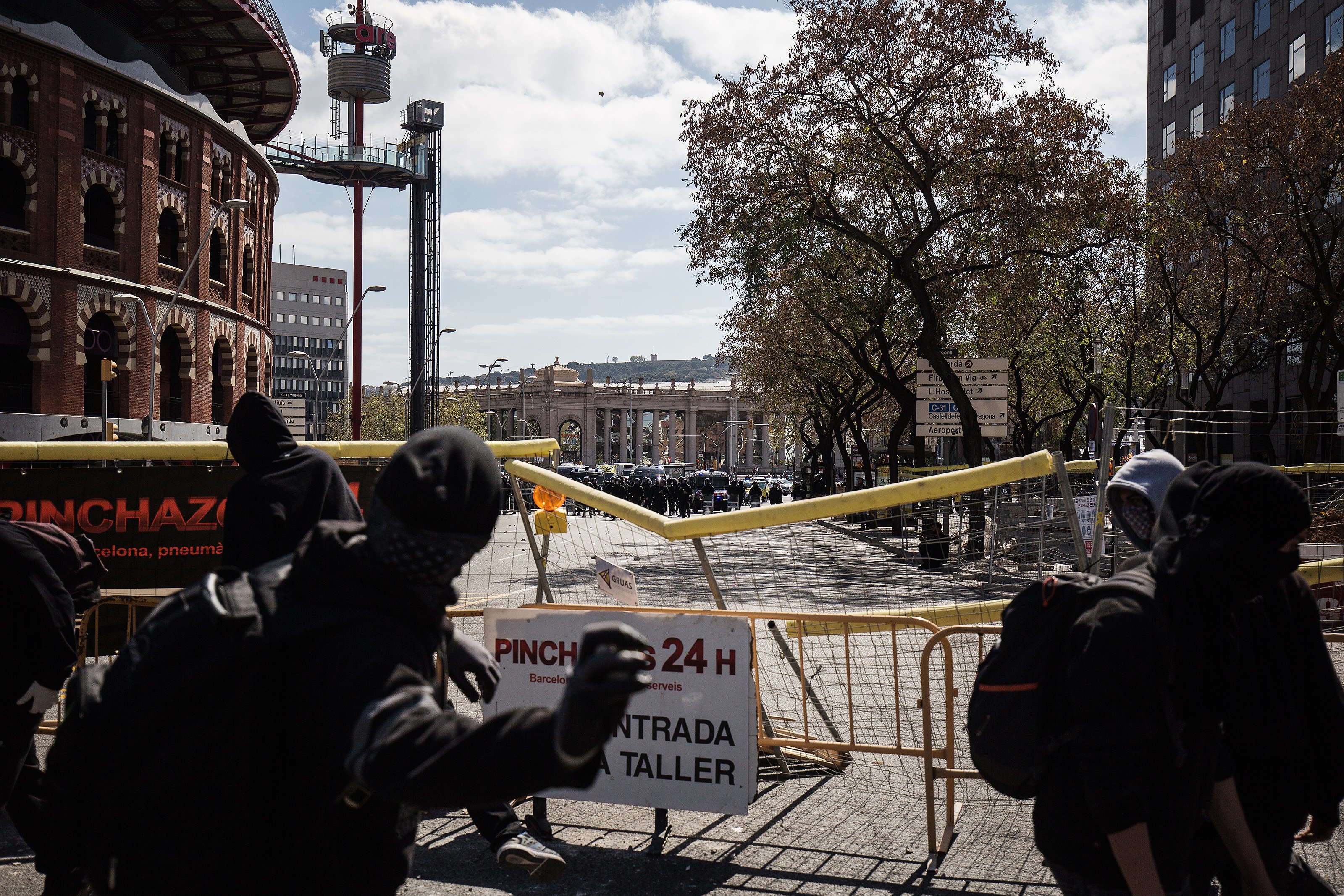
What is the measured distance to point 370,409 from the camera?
82938 millimetres

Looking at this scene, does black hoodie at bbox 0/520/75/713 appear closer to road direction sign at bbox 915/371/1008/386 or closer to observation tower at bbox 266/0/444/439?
road direction sign at bbox 915/371/1008/386

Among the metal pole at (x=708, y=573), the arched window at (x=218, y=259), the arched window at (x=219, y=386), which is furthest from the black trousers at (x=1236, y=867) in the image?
the arched window at (x=218, y=259)

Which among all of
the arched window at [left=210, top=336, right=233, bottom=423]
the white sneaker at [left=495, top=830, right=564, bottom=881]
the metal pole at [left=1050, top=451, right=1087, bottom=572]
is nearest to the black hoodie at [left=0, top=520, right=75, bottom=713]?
the white sneaker at [left=495, top=830, right=564, bottom=881]

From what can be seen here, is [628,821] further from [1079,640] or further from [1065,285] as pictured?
[1065,285]

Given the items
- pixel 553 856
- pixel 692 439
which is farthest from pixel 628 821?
pixel 692 439

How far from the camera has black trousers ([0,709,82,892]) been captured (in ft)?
11.8

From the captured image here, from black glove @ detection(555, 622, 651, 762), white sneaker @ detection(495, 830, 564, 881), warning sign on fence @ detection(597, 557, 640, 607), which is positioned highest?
black glove @ detection(555, 622, 651, 762)

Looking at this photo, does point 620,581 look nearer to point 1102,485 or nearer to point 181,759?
point 1102,485

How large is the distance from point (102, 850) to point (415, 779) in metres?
0.58

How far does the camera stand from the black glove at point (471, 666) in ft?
7.52

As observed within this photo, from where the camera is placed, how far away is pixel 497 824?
3.80 m

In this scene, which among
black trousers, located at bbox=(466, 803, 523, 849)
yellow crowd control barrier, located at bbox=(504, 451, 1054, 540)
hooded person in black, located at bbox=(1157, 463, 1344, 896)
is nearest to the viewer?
hooded person in black, located at bbox=(1157, 463, 1344, 896)

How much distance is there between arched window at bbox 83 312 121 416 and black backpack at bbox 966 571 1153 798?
32694 millimetres

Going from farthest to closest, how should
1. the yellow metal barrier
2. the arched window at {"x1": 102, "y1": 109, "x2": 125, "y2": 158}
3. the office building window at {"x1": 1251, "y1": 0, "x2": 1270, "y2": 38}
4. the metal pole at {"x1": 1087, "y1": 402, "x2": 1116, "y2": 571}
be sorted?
1. the office building window at {"x1": 1251, "y1": 0, "x2": 1270, "y2": 38}
2. the arched window at {"x1": 102, "y1": 109, "x2": 125, "y2": 158}
3. the metal pole at {"x1": 1087, "y1": 402, "x2": 1116, "y2": 571}
4. the yellow metal barrier
